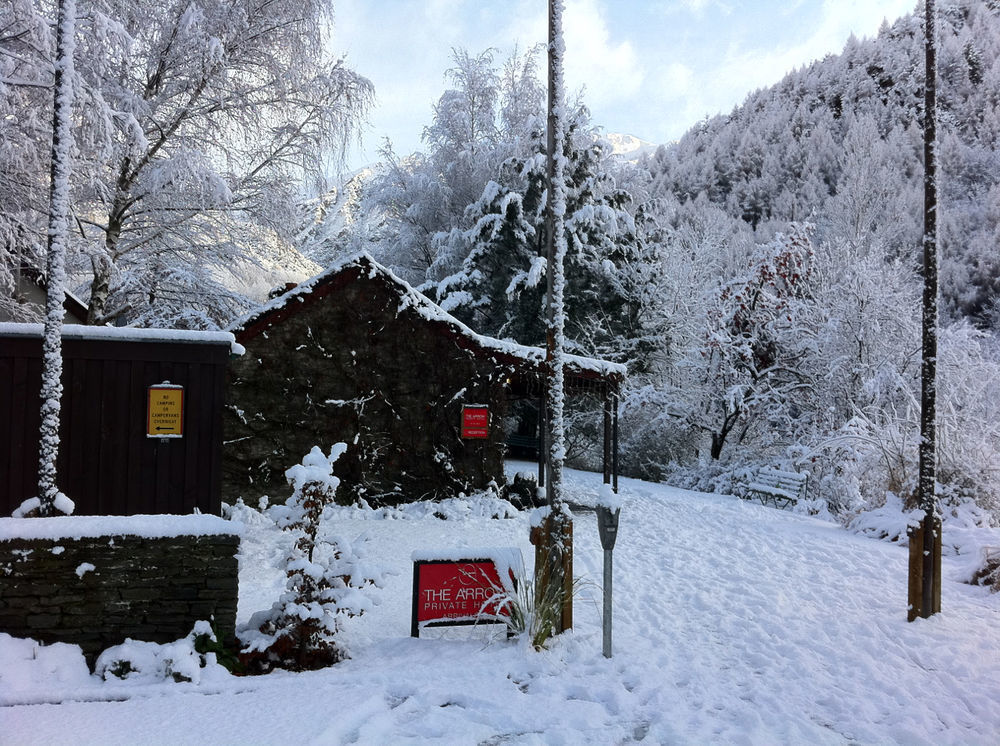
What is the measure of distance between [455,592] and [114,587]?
8.32ft

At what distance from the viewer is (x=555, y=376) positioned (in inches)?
233

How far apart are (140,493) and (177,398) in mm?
1085

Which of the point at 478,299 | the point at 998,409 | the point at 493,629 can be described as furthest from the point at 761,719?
the point at 478,299

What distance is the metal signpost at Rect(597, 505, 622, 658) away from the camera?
5.05 metres

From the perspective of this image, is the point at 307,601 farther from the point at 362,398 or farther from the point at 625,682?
the point at 362,398

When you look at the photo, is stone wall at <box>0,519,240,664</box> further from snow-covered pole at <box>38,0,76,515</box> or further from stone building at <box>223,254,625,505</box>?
stone building at <box>223,254,625,505</box>

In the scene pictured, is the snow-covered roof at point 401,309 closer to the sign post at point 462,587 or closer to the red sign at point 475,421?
the red sign at point 475,421

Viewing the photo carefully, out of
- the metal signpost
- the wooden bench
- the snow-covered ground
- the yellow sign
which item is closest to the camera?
the snow-covered ground

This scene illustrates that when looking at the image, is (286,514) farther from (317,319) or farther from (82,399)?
(317,319)

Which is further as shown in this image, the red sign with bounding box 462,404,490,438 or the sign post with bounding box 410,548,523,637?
the red sign with bounding box 462,404,490,438

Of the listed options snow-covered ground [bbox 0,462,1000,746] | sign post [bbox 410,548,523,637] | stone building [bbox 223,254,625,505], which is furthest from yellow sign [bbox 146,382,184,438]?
stone building [bbox 223,254,625,505]

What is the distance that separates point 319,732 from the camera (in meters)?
3.76

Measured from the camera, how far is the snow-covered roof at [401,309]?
34.6 ft

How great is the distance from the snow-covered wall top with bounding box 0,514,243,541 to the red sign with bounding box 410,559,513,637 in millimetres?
1569
